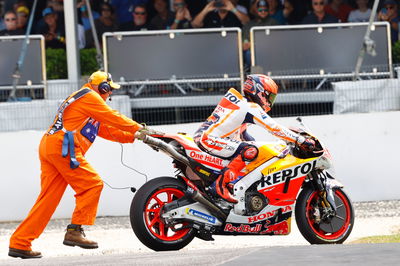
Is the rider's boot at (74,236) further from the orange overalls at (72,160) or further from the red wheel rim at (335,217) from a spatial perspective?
the red wheel rim at (335,217)

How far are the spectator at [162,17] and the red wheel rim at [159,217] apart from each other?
341 inches

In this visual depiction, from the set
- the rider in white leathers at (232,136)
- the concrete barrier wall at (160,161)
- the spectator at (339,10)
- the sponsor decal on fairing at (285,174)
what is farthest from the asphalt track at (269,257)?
the spectator at (339,10)

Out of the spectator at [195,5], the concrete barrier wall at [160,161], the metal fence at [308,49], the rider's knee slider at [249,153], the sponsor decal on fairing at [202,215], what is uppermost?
the spectator at [195,5]

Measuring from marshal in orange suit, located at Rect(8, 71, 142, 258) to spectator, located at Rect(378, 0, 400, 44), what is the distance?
357 inches

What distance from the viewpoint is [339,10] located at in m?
19.6

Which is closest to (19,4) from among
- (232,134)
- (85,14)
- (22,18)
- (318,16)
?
(22,18)

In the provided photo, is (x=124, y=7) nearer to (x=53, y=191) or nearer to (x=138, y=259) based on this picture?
(x=53, y=191)

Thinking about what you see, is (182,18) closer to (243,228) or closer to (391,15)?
(391,15)

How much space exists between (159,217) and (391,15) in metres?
9.74

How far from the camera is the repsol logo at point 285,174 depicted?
11.3m

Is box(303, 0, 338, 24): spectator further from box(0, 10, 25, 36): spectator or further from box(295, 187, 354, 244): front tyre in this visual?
box(295, 187, 354, 244): front tyre

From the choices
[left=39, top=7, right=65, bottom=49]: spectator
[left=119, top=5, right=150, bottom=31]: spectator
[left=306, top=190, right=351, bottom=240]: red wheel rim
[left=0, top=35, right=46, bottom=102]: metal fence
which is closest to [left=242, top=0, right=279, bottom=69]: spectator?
[left=119, top=5, right=150, bottom=31]: spectator

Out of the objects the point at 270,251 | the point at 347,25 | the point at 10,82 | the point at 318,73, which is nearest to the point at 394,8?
the point at 347,25

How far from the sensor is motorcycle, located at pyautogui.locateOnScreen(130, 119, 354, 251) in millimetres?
10945
